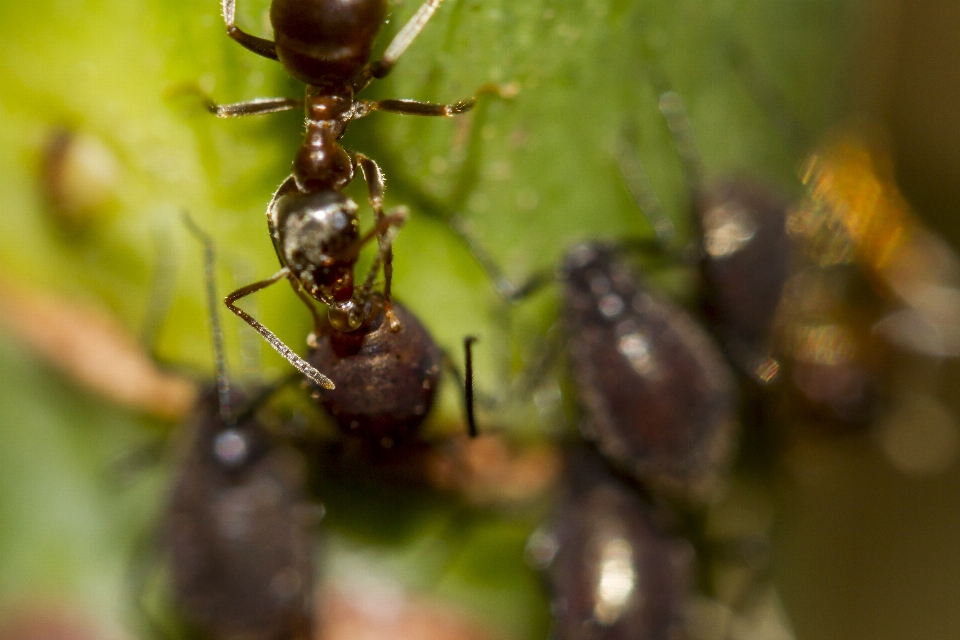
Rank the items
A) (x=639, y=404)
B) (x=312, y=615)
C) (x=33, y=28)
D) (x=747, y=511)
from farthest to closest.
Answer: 1. (x=639, y=404)
2. (x=747, y=511)
3. (x=312, y=615)
4. (x=33, y=28)

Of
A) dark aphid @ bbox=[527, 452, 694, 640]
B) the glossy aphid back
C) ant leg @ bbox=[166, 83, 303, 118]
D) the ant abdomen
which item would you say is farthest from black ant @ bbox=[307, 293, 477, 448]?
the glossy aphid back

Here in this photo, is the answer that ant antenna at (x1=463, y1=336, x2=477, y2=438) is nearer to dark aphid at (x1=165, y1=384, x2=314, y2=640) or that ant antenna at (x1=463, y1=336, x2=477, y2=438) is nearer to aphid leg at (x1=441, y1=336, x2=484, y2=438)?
aphid leg at (x1=441, y1=336, x2=484, y2=438)

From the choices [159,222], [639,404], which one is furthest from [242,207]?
[639,404]

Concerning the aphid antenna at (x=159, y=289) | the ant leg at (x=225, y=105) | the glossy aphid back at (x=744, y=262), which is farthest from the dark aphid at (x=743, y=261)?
the aphid antenna at (x=159, y=289)

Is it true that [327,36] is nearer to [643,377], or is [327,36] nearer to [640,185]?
[640,185]

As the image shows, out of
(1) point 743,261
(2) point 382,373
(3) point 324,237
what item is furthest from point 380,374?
(1) point 743,261

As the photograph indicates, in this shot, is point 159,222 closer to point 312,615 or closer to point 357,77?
point 357,77
